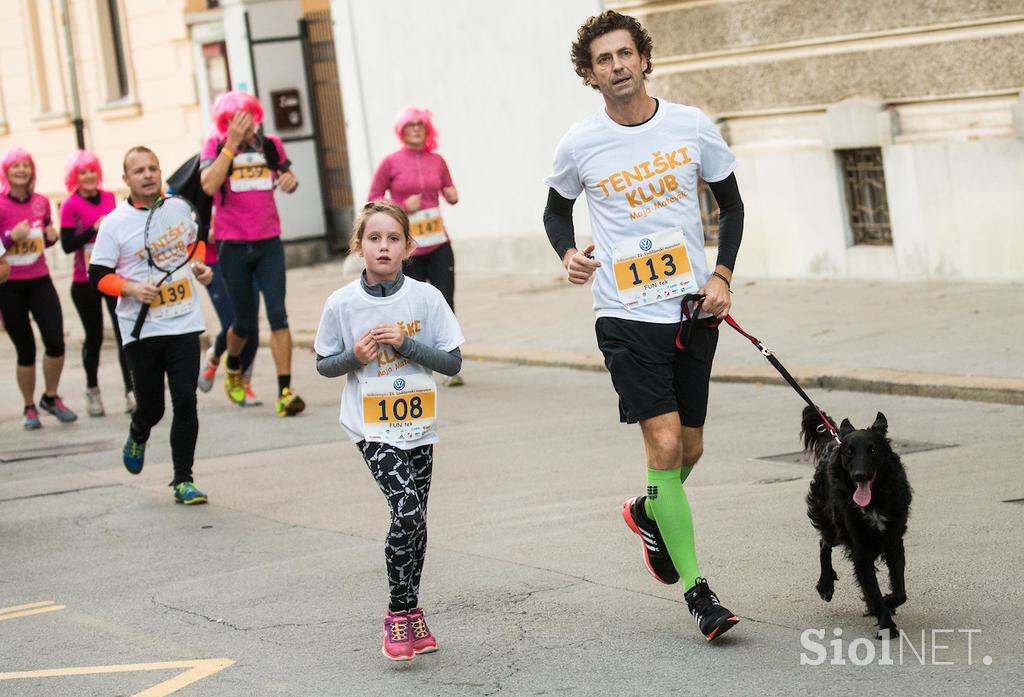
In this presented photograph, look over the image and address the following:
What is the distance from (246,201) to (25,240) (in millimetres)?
1674

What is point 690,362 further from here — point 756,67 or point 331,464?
point 756,67

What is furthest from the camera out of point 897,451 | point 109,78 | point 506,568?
point 109,78

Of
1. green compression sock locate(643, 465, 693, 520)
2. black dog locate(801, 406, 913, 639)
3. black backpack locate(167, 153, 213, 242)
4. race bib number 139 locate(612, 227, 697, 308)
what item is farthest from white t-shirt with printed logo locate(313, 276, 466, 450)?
black backpack locate(167, 153, 213, 242)

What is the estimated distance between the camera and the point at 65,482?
10180 millimetres

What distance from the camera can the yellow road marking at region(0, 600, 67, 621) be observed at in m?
7.03

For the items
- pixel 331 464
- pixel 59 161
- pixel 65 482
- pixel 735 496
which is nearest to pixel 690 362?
pixel 735 496

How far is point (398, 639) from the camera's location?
5.84 meters

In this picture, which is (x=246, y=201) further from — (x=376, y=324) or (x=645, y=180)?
(x=645, y=180)

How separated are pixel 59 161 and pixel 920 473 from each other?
2438 cm

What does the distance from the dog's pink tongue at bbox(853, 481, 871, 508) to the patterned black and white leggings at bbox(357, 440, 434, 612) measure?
146 cm

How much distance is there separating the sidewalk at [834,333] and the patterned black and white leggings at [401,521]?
4944mm

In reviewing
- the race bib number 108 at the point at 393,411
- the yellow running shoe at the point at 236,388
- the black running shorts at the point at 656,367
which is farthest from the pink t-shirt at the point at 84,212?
the black running shorts at the point at 656,367

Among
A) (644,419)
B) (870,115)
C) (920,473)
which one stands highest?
(870,115)

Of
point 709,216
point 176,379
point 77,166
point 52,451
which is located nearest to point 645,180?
point 176,379
